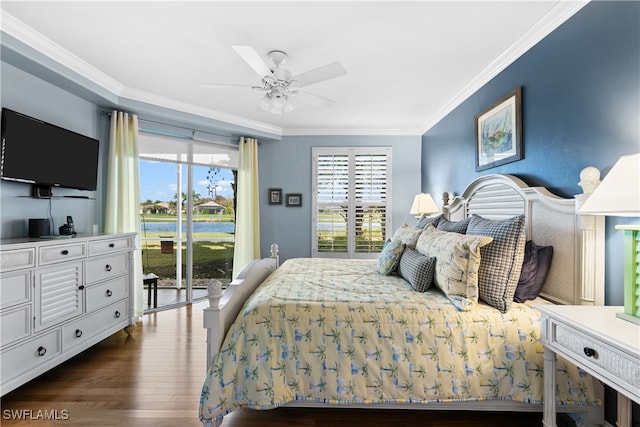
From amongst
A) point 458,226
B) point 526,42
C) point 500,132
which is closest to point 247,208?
point 458,226

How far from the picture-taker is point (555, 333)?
142 cm

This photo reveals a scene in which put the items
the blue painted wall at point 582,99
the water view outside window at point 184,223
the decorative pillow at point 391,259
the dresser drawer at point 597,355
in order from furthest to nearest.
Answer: the water view outside window at point 184,223 < the decorative pillow at point 391,259 < the blue painted wall at point 582,99 < the dresser drawer at point 597,355

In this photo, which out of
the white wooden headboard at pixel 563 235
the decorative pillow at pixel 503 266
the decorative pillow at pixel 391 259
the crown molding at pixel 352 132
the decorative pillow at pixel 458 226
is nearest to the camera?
the white wooden headboard at pixel 563 235

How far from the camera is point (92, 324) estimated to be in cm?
258

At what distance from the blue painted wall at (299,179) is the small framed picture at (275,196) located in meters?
0.06

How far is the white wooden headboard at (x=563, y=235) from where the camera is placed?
1623 mm

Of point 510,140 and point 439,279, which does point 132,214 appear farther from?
point 510,140

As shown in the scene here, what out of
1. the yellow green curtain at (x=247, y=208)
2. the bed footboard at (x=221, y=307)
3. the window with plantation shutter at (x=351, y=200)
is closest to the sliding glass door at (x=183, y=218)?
the yellow green curtain at (x=247, y=208)

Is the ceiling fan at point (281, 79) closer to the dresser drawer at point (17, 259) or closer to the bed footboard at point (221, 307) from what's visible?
the bed footboard at point (221, 307)

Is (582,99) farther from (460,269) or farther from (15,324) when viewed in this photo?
(15,324)

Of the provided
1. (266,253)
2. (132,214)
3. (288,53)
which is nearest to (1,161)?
(132,214)

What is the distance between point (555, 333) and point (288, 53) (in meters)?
2.50

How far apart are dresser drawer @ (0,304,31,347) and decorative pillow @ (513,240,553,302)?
3.10 metres

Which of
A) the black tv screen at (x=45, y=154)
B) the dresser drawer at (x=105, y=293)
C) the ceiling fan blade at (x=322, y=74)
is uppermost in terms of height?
the ceiling fan blade at (x=322, y=74)
